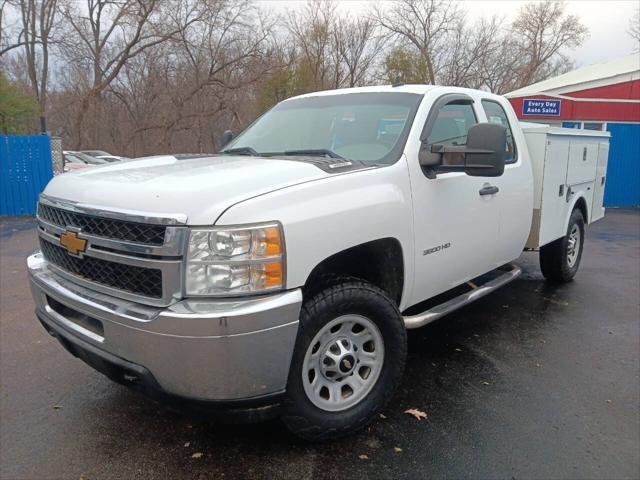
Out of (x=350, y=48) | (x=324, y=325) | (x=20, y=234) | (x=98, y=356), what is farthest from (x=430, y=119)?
(x=350, y=48)

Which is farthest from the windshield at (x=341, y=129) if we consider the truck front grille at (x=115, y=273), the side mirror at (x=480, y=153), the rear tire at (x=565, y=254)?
the rear tire at (x=565, y=254)

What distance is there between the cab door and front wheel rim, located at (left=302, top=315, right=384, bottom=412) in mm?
561

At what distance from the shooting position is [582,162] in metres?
5.61

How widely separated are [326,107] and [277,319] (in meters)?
2.20

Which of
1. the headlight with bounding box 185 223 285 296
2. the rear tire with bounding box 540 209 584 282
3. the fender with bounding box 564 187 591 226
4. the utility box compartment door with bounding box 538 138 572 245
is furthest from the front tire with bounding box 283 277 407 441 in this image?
→ the rear tire with bounding box 540 209 584 282

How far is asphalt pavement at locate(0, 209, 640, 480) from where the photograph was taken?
8.59 ft

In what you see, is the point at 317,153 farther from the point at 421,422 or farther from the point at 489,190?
the point at 421,422

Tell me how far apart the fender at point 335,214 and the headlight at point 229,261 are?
0.06 meters

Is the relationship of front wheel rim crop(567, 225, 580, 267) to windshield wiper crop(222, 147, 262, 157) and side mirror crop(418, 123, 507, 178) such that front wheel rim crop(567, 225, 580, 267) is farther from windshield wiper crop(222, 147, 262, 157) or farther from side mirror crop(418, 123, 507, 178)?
windshield wiper crop(222, 147, 262, 157)

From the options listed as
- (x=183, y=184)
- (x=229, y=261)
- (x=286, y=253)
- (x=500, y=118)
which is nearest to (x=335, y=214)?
(x=286, y=253)

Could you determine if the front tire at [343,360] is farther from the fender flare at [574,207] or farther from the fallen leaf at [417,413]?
the fender flare at [574,207]

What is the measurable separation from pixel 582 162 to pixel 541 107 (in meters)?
14.2

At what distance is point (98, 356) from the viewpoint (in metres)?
2.46

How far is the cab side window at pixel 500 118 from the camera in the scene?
4.29m
